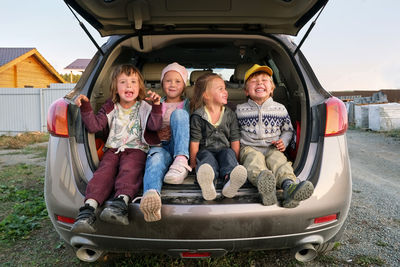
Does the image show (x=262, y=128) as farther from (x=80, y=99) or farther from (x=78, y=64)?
(x=78, y=64)

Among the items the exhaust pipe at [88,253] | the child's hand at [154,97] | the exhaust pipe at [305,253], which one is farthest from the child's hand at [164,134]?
the exhaust pipe at [305,253]

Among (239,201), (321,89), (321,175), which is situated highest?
(321,89)

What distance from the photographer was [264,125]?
2346mm

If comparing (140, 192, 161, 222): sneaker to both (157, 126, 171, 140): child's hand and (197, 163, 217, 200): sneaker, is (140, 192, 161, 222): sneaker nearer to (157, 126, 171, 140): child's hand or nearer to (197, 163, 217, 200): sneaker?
(197, 163, 217, 200): sneaker

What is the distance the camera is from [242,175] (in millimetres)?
1558

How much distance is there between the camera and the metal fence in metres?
14.1

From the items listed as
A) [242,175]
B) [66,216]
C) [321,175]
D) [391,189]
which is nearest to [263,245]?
[242,175]

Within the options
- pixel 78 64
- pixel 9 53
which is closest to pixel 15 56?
pixel 9 53

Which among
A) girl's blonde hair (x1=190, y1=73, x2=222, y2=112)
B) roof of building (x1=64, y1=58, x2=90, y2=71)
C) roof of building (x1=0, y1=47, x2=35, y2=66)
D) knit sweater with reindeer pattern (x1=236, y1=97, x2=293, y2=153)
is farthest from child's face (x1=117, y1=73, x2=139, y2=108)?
roof of building (x1=64, y1=58, x2=90, y2=71)

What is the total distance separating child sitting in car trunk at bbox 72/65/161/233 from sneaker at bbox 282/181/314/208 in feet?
2.80

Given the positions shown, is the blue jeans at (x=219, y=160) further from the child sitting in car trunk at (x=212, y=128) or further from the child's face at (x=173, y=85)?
the child's face at (x=173, y=85)

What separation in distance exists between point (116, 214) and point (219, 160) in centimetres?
88

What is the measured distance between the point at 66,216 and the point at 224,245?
35.0 inches

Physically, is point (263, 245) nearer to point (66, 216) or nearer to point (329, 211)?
point (329, 211)
